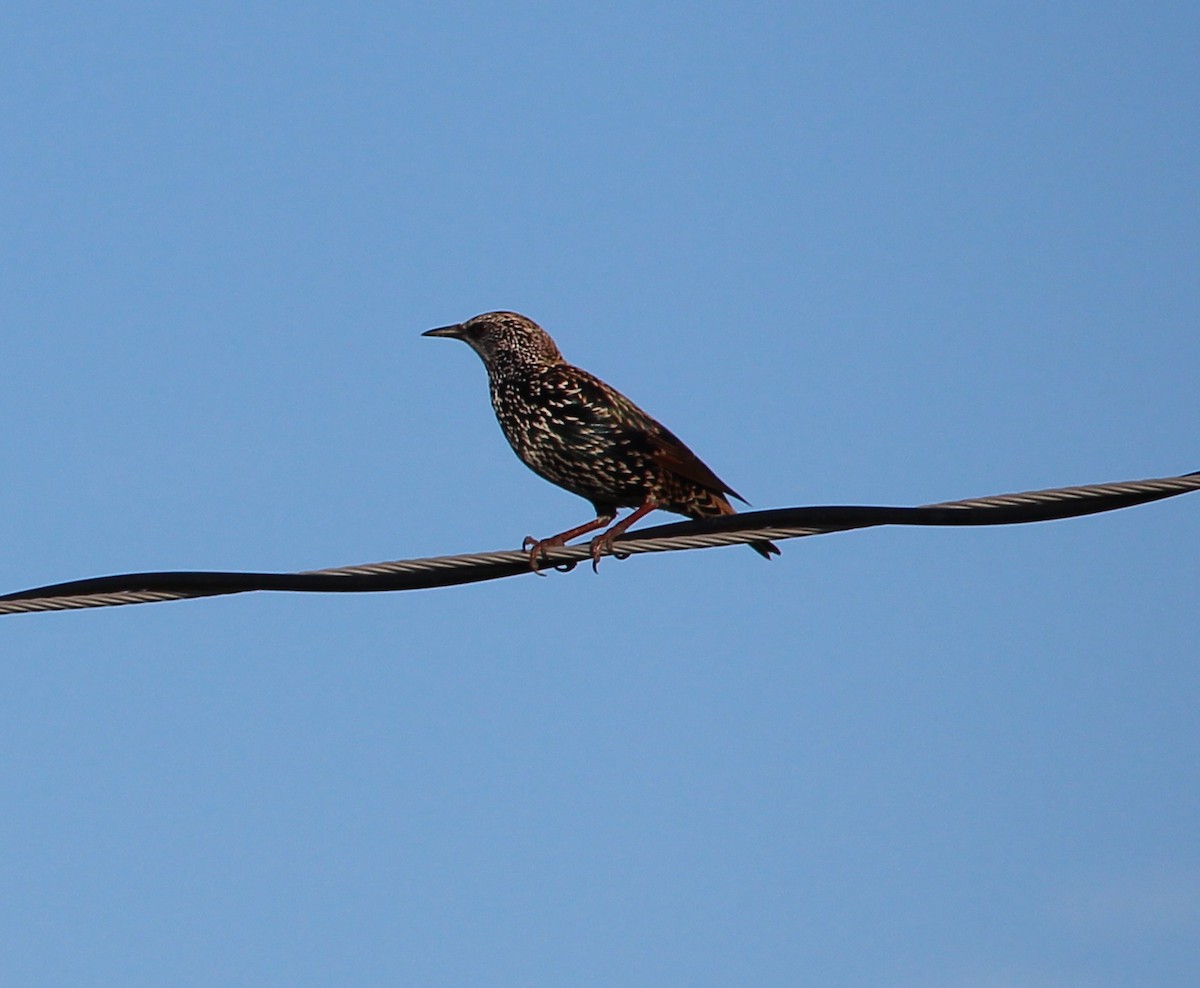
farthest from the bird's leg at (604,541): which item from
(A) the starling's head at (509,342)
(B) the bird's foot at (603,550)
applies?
(A) the starling's head at (509,342)

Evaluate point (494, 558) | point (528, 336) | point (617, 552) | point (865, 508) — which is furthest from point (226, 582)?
point (528, 336)

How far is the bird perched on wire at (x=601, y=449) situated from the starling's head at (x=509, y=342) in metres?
0.14

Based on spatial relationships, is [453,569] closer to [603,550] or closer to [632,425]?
[603,550]

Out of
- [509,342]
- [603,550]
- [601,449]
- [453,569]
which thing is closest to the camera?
[453,569]

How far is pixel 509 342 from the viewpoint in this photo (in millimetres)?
8562

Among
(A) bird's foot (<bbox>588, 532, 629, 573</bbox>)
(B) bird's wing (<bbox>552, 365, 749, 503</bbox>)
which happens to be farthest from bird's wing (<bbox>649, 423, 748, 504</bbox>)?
(A) bird's foot (<bbox>588, 532, 629, 573</bbox>)

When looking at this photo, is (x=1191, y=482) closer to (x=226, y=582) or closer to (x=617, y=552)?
(x=617, y=552)

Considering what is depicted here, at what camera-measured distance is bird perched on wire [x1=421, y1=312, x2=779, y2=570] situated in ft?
25.9

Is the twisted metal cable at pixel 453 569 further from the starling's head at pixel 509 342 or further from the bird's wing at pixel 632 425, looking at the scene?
the starling's head at pixel 509 342

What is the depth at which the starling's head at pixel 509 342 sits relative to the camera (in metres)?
8.48

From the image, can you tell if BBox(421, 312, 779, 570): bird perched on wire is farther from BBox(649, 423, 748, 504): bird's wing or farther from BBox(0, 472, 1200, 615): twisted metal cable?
BBox(0, 472, 1200, 615): twisted metal cable

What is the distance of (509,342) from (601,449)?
3.02 ft

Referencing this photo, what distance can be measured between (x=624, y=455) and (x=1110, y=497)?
124 inches

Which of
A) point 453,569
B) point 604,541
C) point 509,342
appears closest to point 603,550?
point 604,541
